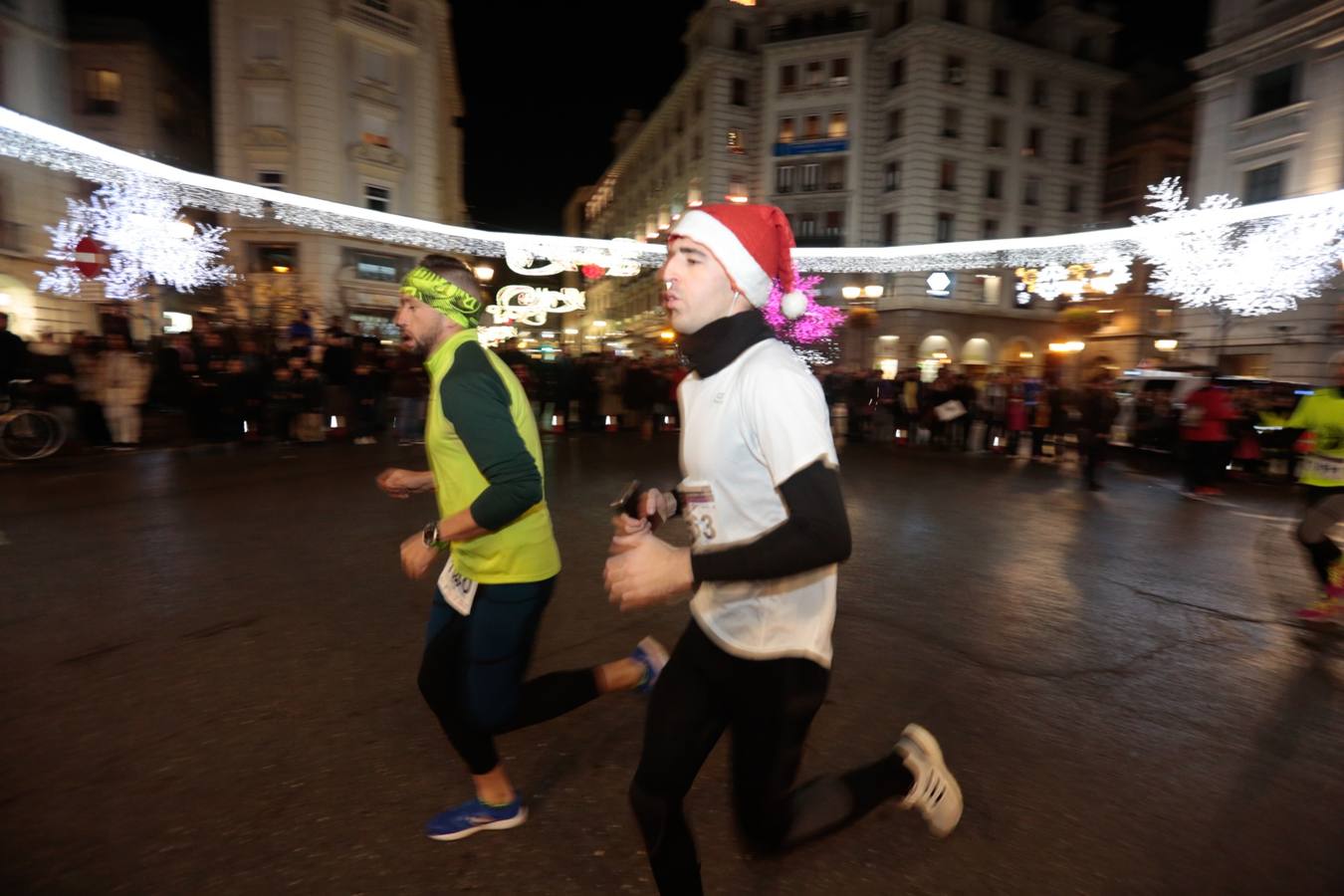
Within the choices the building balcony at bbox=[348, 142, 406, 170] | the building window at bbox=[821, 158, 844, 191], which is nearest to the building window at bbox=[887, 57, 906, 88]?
the building window at bbox=[821, 158, 844, 191]

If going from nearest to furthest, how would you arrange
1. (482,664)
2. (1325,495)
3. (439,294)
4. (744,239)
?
(744,239), (482,664), (439,294), (1325,495)

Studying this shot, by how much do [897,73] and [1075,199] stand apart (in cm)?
1233

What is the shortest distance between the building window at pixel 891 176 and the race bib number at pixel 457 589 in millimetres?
40304

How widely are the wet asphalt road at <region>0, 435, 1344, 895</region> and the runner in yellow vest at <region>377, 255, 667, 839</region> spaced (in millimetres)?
424

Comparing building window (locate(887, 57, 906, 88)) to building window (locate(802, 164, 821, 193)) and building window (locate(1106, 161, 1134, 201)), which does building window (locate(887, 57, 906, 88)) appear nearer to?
building window (locate(802, 164, 821, 193))

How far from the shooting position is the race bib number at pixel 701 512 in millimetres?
1837

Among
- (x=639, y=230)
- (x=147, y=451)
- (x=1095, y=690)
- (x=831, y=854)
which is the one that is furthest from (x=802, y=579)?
(x=639, y=230)

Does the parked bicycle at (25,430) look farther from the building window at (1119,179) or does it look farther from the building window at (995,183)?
the building window at (1119,179)

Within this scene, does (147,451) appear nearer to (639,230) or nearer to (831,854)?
(831,854)

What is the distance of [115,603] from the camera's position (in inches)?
192

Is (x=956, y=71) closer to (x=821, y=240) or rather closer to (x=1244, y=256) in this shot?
(x=821, y=240)

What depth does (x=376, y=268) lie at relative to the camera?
3166cm

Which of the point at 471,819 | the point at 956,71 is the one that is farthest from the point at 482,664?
the point at 956,71

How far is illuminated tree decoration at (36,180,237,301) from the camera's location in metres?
25.0
